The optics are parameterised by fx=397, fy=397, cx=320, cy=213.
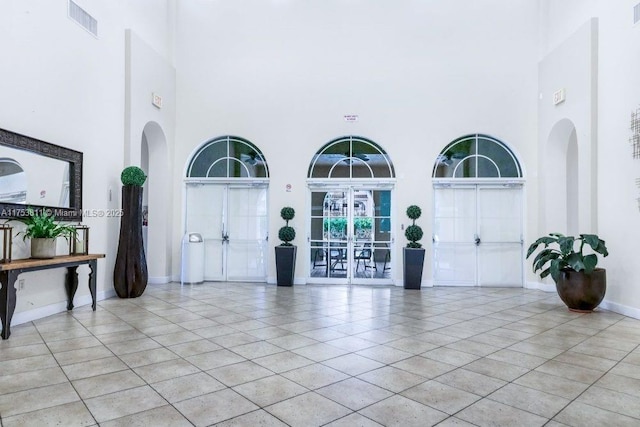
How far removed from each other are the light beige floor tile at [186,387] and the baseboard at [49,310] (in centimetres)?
279

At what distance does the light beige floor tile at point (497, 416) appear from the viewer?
2.36 metres

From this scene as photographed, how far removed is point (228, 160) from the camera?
813 cm

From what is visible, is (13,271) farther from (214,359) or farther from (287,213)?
(287,213)

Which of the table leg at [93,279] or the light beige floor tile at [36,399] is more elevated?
the table leg at [93,279]

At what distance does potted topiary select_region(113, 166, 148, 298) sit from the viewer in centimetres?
612

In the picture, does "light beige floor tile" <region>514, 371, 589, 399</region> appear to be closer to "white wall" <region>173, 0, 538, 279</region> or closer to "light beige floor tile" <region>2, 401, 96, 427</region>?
"light beige floor tile" <region>2, 401, 96, 427</region>

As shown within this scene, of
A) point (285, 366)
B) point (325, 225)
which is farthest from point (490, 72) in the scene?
point (285, 366)

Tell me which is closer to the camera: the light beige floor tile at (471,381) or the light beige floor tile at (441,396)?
the light beige floor tile at (441,396)

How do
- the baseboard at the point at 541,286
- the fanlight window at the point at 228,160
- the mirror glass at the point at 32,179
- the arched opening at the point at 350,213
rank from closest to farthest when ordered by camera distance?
the mirror glass at the point at 32,179 → the baseboard at the point at 541,286 → the arched opening at the point at 350,213 → the fanlight window at the point at 228,160

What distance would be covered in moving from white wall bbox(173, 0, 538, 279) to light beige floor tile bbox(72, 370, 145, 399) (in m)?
4.92

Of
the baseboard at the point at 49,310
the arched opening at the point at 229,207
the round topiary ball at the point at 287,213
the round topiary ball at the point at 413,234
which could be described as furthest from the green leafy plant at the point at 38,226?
the round topiary ball at the point at 413,234

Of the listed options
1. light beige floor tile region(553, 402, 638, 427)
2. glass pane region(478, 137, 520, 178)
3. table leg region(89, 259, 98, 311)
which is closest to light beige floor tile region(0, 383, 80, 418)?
table leg region(89, 259, 98, 311)

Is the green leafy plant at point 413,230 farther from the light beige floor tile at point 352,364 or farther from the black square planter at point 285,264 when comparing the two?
the light beige floor tile at point 352,364

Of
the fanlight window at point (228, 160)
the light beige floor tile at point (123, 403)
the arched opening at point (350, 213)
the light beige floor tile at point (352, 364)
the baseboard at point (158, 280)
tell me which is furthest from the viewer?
the fanlight window at point (228, 160)
